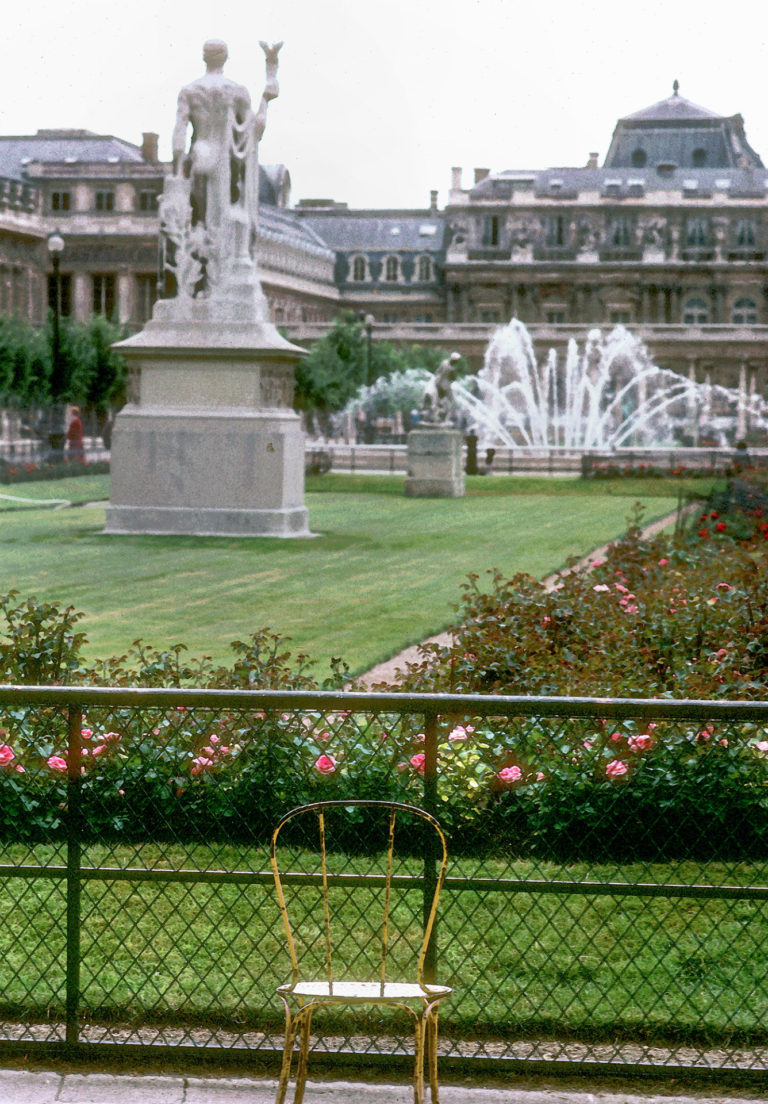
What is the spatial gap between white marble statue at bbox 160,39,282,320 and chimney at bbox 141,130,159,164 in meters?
84.0

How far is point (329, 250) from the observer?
118 meters

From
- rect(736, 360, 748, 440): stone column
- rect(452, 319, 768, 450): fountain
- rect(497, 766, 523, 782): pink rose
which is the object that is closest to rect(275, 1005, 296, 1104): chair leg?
rect(497, 766, 523, 782): pink rose

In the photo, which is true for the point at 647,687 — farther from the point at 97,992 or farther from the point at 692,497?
the point at 692,497

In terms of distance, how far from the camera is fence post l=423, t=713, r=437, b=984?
4836 millimetres

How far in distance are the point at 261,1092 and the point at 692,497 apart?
22088 millimetres

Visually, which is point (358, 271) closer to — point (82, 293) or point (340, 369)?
point (82, 293)

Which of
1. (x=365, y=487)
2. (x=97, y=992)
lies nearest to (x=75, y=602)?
(x=97, y=992)

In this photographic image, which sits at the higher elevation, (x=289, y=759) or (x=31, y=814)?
(x=289, y=759)

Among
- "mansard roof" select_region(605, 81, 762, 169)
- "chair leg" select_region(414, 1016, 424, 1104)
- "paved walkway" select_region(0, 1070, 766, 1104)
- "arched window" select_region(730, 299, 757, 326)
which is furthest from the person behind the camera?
"mansard roof" select_region(605, 81, 762, 169)

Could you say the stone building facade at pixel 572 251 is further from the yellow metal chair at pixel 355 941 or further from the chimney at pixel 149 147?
the yellow metal chair at pixel 355 941

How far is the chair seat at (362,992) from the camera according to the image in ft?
13.1

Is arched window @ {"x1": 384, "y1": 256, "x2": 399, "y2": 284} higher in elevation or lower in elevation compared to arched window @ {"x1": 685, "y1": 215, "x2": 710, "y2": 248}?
lower

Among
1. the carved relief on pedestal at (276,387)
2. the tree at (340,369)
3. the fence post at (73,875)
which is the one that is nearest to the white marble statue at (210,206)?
the carved relief on pedestal at (276,387)

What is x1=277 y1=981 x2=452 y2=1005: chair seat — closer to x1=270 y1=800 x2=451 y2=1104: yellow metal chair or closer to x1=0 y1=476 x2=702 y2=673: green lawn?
x1=270 y1=800 x2=451 y2=1104: yellow metal chair
